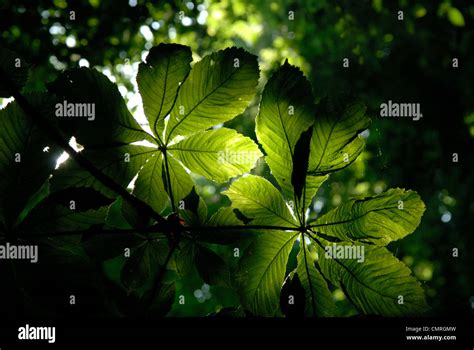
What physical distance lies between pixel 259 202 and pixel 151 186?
9.3 inches

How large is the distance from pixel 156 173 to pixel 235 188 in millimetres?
178

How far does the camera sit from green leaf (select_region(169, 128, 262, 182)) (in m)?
0.82

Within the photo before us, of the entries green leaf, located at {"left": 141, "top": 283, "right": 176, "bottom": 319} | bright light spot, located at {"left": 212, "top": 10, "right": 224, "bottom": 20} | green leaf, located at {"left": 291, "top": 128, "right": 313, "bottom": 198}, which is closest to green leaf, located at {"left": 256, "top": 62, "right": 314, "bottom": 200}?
green leaf, located at {"left": 291, "top": 128, "right": 313, "bottom": 198}

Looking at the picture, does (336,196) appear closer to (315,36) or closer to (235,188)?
(315,36)

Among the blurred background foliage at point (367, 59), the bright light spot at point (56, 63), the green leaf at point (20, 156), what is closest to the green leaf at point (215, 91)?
the green leaf at point (20, 156)

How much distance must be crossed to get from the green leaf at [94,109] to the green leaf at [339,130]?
38 cm

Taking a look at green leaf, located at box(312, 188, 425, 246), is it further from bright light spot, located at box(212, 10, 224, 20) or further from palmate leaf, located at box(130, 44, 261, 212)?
bright light spot, located at box(212, 10, 224, 20)

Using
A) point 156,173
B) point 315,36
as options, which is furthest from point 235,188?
point 315,36

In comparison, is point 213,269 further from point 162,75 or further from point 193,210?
point 162,75

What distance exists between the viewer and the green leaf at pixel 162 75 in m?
0.78

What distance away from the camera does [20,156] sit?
735mm

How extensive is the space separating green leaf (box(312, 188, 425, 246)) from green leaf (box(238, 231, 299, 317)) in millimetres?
116

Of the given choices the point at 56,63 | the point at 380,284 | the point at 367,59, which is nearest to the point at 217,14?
the point at 56,63

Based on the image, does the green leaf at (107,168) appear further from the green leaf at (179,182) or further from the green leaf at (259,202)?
the green leaf at (259,202)
